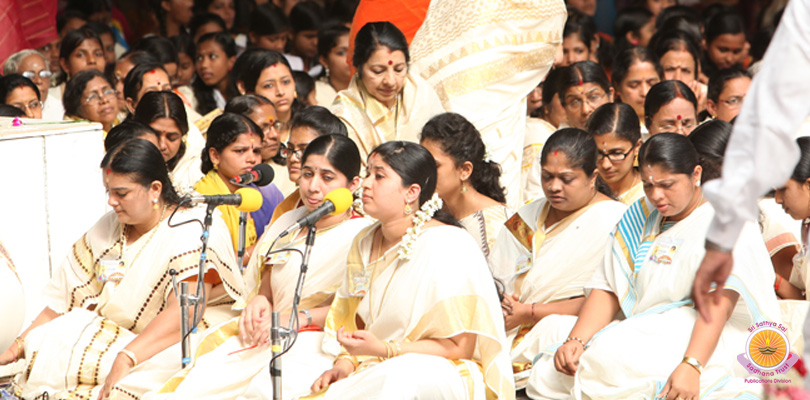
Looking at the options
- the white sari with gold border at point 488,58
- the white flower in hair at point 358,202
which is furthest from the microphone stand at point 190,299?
the white sari with gold border at point 488,58

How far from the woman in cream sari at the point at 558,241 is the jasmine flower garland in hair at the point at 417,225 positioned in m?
0.67

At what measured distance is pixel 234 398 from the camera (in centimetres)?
386

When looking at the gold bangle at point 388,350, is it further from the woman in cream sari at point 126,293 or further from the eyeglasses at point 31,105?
the eyeglasses at point 31,105

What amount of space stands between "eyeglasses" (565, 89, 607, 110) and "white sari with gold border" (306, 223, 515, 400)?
2.31 meters

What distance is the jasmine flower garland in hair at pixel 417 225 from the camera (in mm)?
3721

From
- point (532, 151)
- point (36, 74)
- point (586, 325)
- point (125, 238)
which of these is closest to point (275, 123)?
point (532, 151)

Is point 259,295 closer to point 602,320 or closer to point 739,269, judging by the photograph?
point 602,320

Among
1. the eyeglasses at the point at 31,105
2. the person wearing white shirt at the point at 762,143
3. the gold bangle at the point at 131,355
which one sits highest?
the person wearing white shirt at the point at 762,143

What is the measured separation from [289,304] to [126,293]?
2.34 feet

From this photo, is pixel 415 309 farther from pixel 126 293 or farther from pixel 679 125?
pixel 679 125

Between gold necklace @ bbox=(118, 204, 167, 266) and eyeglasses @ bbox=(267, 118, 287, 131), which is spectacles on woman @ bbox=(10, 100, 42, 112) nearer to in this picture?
eyeglasses @ bbox=(267, 118, 287, 131)

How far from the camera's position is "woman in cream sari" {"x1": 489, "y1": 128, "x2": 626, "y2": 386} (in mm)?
4254

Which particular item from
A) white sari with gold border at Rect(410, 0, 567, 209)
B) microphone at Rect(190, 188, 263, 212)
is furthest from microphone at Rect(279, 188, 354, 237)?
white sari with gold border at Rect(410, 0, 567, 209)

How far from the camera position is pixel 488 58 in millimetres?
5762
